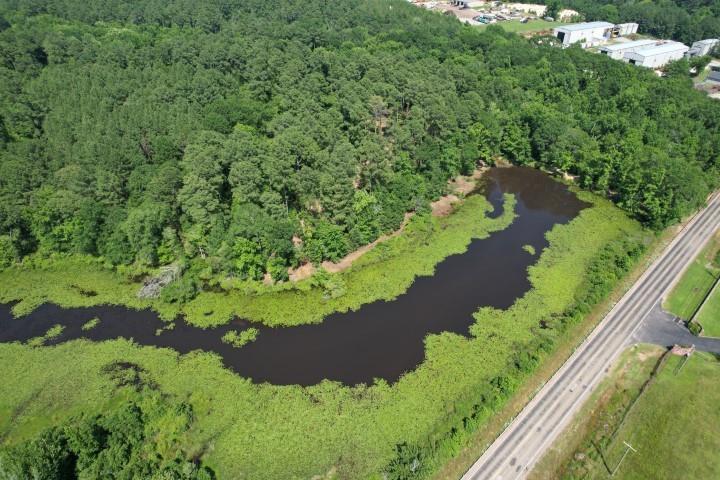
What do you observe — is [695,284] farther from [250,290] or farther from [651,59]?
[651,59]

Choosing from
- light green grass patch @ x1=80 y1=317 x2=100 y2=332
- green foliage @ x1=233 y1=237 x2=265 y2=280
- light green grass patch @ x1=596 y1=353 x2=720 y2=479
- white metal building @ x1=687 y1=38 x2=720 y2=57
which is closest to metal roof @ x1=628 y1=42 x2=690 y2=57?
white metal building @ x1=687 y1=38 x2=720 y2=57

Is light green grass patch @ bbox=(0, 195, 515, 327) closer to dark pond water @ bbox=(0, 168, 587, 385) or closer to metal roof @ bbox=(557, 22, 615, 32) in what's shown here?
dark pond water @ bbox=(0, 168, 587, 385)

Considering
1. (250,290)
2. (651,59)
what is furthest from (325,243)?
(651,59)

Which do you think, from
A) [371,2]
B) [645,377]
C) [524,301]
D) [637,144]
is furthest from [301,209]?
[371,2]

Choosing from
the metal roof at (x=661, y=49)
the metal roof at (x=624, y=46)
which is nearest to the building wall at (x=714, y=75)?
the metal roof at (x=661, y=49)

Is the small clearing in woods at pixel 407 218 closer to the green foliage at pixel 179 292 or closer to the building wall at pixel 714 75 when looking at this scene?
the green foliage at pixel 179 292

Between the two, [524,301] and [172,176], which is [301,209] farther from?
[524,301]
